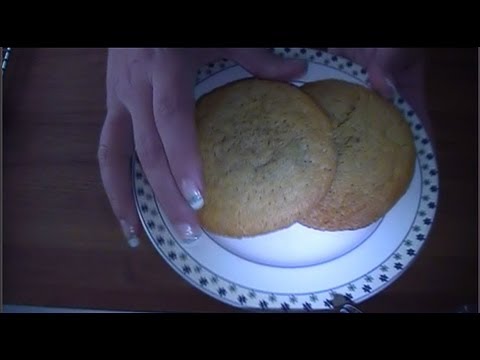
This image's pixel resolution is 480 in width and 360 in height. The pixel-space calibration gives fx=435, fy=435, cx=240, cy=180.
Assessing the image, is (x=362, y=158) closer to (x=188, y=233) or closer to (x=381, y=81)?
(x=381, y=81)

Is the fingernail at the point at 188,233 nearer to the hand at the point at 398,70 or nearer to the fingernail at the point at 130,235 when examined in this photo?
the fingernail at the point at 130,235

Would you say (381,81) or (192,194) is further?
(381,81)

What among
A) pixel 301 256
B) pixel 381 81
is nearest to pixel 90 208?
pixel 301 256

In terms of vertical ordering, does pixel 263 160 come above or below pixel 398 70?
below

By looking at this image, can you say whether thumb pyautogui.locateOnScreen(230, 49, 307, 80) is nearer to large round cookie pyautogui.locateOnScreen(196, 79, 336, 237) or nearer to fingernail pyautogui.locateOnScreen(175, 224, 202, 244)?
large round cookie pyautogui.locateOnScreen(196, 79, 336, 237)

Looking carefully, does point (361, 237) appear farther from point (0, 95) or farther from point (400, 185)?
point (0, 95)

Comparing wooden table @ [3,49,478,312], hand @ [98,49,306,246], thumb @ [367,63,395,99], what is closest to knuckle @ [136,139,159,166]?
hand @ [98,49,306,246]

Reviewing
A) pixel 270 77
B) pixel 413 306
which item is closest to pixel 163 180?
pixel 270 77

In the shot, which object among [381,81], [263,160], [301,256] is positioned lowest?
[301,256]
